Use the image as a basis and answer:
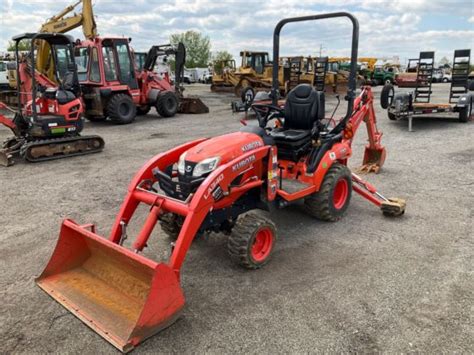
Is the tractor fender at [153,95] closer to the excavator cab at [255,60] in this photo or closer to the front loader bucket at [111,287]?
the excavator cab at [255,60]

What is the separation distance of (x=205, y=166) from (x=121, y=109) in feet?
33.0

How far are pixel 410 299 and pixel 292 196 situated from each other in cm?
145

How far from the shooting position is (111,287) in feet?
10.7

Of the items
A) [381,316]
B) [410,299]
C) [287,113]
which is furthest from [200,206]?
[287,113]

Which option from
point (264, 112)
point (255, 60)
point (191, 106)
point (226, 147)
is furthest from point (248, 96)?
point (255, 60)

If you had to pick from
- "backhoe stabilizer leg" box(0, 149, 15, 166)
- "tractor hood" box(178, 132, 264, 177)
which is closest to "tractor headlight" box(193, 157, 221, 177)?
"tractor hood" box(178, 132, 264, 177)

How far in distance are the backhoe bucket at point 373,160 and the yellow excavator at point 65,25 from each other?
32.9ft

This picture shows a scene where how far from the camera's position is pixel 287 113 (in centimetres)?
495

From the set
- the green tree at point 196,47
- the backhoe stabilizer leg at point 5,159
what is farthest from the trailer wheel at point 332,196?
the green tree at point 196,47

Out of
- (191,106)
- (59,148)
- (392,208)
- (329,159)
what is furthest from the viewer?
(191,106)

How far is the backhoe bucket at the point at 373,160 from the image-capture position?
6984mm

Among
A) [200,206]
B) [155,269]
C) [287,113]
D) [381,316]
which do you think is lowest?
[381,316]

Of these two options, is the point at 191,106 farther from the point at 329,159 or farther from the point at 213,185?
the point at 213,185

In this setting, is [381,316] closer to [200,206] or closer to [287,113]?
[200,206]
